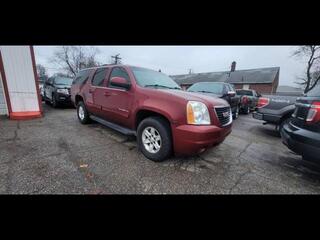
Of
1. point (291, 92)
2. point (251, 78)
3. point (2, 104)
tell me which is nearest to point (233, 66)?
point (251, 78)

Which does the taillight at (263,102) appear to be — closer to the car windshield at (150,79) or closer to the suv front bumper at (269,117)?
the suv front bumper at (269,117)

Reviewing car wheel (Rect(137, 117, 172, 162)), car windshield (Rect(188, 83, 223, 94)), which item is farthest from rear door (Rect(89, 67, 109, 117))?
car windshield (Rect(188, 83, 223, 94))

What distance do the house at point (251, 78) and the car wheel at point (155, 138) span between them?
986 inches

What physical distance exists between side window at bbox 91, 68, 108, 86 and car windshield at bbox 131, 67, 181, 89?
99 centimetres

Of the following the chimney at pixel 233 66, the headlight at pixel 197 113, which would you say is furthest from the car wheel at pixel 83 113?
the chimney at pixel 233 66

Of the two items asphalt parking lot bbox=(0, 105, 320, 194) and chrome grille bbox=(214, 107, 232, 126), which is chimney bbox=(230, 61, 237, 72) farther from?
chrome grille bbox=(214, 107, 232, 126)

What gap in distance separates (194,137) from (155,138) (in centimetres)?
80

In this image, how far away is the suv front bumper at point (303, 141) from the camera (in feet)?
7.11

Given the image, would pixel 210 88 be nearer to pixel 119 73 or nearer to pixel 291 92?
pixel 119 73
